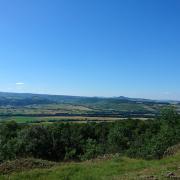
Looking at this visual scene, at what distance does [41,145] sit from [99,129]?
43.1 meters

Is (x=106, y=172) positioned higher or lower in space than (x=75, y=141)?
higher

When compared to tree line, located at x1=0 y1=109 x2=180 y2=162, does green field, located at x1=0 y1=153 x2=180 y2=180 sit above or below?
above

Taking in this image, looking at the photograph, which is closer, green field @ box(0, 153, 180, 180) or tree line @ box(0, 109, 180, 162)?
green field @ box(0, 153, 180, 180)

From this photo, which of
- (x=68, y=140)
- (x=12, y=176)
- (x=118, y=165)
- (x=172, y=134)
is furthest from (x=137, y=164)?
(x=68, y=140)

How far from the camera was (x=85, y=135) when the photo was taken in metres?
102

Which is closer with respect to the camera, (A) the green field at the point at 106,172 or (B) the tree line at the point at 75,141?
(A) the green field at the point at 106,172

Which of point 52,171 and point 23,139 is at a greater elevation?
point 52,171

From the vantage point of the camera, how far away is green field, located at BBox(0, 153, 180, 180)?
14.9 m

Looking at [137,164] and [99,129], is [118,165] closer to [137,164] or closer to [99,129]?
[137,164]

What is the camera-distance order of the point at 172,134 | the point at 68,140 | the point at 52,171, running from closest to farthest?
the point at 52,171
the point at 172,134
the point at 68,140

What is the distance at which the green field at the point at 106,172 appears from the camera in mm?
14906

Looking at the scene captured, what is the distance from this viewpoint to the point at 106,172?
16297mm

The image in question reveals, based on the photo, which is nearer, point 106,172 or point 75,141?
point 106,172

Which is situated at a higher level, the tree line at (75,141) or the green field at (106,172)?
the green field at (106,172)
